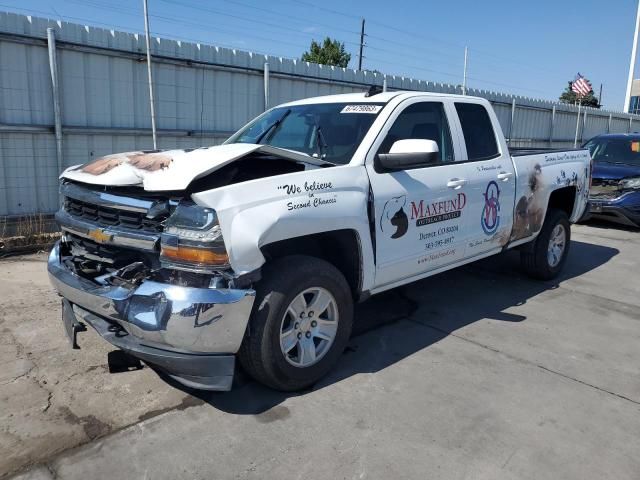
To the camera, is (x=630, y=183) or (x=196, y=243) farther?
(x=630, y=183)

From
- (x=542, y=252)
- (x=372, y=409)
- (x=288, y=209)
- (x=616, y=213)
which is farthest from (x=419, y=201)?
(x=616, y=213)

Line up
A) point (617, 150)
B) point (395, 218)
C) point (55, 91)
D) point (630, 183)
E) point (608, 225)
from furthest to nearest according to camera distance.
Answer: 1. point (617, 150)
2. point (608, 225)
3. point (630, 183)
4. point (55, 91)
5. point (395, 218)

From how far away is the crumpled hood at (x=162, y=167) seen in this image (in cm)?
296

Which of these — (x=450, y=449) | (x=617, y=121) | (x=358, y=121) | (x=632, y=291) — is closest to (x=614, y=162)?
(x=632, y=291)

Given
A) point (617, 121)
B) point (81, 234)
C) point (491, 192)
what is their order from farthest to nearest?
point (617, 121), point (491, 192), point (81, 234)

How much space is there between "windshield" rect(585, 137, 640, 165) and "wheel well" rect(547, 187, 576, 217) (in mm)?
5021

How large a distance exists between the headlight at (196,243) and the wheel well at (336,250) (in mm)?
616

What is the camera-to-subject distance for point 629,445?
9.97ft

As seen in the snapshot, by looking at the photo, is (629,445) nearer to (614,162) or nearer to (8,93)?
(8,93)

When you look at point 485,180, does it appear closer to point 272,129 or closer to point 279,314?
point 272,129

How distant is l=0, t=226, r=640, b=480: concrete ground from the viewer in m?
2.78

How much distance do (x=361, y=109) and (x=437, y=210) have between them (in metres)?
1.02

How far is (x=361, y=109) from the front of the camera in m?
4.22

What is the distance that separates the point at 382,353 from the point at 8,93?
622 centimetres
